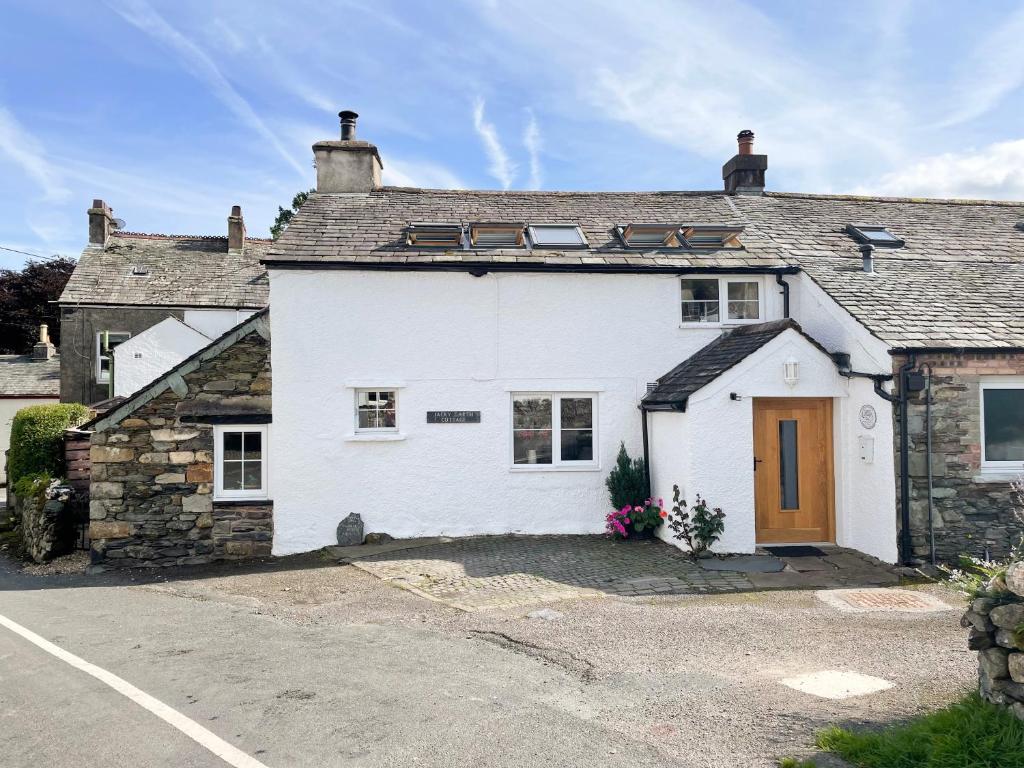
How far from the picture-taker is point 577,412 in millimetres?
12469

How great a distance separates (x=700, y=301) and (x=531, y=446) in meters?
3.90

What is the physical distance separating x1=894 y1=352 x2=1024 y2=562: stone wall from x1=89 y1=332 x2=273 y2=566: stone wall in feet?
31.2

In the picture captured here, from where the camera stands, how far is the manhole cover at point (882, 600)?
8047 mm

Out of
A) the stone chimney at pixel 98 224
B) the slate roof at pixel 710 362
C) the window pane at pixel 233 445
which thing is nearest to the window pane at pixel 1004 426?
the slate roof at pixel 710 362

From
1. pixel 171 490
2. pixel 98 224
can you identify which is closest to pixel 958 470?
pixel 171 490

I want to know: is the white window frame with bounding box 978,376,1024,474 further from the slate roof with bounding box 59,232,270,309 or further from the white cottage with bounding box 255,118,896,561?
the slate roof with bounding box 59,232,270,309

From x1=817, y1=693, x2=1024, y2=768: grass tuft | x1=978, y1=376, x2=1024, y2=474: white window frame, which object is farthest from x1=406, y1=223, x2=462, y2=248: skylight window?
x1=817, y1=693, x2=1024, y2=768: grass tuft

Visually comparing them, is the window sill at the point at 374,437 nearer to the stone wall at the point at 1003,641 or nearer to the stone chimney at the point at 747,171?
the stone wall at the point at 1003,641

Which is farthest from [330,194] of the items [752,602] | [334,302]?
[752,602]

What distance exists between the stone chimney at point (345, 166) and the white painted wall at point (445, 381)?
4.48 metres

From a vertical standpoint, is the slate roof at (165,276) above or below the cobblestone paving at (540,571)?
above

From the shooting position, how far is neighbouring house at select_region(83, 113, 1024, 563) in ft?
35.0

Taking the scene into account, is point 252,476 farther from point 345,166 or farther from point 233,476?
point 345,166

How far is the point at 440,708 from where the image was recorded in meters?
5.38
